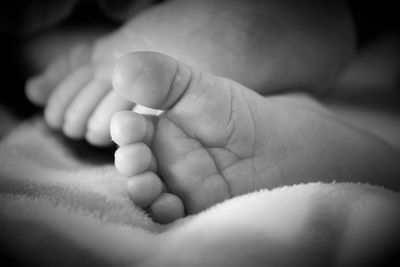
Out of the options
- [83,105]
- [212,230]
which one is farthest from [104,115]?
[212,230]

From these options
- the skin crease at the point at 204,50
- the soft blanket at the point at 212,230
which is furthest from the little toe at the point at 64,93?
the soft blanket at the point at 212,230

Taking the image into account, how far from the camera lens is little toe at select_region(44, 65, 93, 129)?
0.68m

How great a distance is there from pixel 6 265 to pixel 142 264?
102 millimetres

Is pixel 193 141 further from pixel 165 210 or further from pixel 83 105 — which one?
pixel 83 105

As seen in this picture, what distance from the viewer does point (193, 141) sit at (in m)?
0.46

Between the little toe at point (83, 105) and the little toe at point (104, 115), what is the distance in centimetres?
2

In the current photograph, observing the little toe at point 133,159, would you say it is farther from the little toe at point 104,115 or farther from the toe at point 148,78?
the little toe at point 104,115

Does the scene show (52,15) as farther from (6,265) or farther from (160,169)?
(6,265)

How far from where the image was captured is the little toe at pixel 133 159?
1.37 feet

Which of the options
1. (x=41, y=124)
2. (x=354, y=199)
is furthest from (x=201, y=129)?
(x=41, y=124)

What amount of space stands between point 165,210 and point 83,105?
0.96 ft

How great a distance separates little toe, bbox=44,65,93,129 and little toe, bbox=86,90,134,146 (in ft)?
0.24

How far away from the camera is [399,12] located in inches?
42.8

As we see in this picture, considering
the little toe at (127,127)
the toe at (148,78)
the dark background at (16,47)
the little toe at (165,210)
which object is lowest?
the dark background at (16,47)
